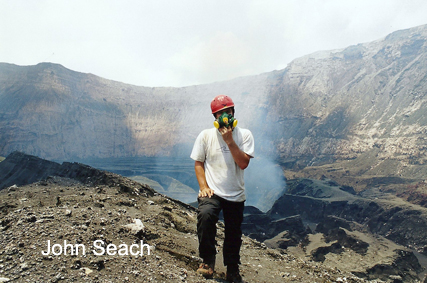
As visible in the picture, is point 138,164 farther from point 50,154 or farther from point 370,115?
point 370,115

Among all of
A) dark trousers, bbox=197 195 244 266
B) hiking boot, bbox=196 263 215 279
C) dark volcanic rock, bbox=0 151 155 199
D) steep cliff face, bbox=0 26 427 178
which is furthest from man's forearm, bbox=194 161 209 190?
steep cliff face, bbox=0 26 427 178

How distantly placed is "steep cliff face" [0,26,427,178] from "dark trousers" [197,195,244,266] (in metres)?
55.0

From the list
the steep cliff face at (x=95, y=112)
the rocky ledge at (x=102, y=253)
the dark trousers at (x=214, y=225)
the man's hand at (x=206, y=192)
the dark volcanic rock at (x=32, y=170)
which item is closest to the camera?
the rocky ledge at (x=102, y=253)

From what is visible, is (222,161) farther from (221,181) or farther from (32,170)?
(32,170)

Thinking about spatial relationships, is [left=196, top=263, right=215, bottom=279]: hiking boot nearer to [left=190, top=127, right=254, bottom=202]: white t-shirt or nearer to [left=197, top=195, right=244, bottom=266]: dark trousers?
[left=197, top=195, right=244, bottom=266]: dark trousers

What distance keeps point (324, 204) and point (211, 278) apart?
122 ft

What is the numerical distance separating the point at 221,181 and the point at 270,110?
3301 inches

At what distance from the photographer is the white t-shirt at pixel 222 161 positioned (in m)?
3.33

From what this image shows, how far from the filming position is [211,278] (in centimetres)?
340

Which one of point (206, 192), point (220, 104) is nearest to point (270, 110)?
point (220, 104)

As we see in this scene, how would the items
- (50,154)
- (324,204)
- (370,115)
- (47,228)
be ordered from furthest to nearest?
(50,154) → (370,115) → (324,204) → (47,228)

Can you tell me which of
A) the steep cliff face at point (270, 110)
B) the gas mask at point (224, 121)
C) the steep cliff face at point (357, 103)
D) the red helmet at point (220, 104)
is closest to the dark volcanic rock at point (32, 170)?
Answer: the red helmet at point (220, 104)

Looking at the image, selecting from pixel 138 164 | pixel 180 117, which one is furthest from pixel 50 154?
pixel 180 117

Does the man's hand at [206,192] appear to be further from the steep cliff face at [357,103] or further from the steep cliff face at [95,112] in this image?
the steep cliff face at [95,112]
